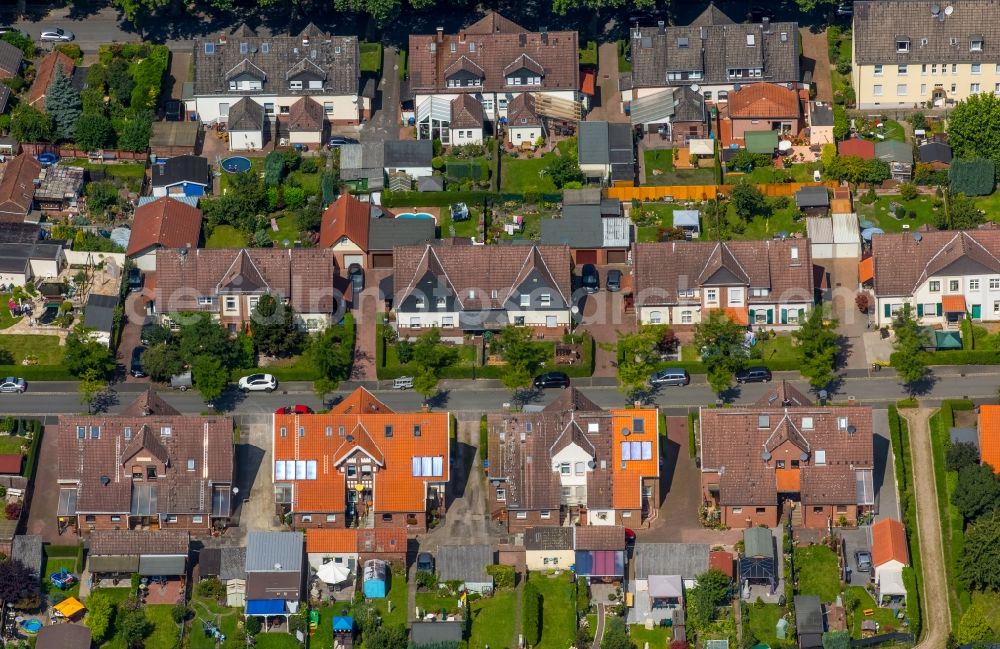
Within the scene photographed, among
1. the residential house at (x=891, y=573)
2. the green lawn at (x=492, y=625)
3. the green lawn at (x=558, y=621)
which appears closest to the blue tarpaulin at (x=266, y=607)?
the green lawn at (x=492, y=625)

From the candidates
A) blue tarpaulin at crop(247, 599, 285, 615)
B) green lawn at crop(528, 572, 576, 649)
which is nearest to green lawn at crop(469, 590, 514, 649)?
green lawn at crop(528, 572, 576, 649)

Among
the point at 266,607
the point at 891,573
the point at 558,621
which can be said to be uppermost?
the point at 891,573

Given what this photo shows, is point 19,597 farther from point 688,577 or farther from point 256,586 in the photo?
point 688,577

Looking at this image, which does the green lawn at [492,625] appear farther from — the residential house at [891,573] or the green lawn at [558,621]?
the residential house at [891,573]

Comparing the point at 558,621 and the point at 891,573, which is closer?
the point at 558,621

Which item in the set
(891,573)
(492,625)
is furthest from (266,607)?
(891,573)

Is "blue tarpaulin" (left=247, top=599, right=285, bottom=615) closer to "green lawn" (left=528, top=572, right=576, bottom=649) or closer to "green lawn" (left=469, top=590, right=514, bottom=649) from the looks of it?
"green lawn" (left=469, top=590, right=514, bottom=649)

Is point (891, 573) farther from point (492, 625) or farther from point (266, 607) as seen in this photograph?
point (266, 607)

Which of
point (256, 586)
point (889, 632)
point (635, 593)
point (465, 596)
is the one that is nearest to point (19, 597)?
point (256, 586)
